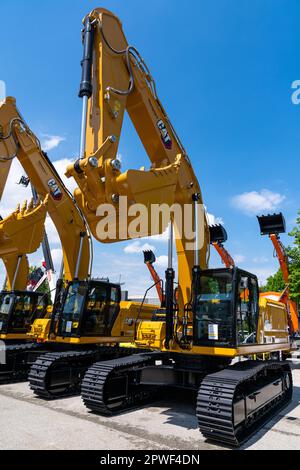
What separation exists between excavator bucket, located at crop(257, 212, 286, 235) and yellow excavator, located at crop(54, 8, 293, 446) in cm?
734

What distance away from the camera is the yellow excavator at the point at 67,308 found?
28.7ft

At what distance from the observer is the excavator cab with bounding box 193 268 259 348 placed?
6.41 metres

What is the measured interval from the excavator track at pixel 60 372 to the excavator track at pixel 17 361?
1.73m

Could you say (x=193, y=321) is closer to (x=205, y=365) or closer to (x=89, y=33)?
(x=205, y=365)

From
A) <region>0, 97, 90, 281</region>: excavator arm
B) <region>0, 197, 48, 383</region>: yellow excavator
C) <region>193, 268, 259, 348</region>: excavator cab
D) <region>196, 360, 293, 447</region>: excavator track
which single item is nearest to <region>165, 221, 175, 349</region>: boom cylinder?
<region>193, 268, 259, 348</region>: excavator cab

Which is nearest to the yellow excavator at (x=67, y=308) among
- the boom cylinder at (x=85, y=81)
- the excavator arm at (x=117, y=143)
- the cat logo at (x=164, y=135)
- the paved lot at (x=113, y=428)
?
the paved lot at (x=113, y=428)

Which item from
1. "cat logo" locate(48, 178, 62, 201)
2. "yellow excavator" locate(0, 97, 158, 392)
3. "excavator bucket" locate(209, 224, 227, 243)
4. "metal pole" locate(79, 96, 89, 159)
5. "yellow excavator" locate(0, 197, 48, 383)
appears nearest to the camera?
"metal pole" locate(79, 96, 89, 159)

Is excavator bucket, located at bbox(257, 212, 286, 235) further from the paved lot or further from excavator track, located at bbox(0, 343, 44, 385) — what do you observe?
excavator track, located at bbox(0, 343, 44, 385)

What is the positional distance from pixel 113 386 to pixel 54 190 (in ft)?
22.5

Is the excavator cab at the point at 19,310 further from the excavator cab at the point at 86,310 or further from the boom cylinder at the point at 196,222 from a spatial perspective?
the boom cylinder at the point at 196,222

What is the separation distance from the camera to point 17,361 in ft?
35.8

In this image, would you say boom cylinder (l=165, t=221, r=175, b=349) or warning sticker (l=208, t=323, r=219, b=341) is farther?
boom cylinder (l=165, t=221, r=175, b=349)
